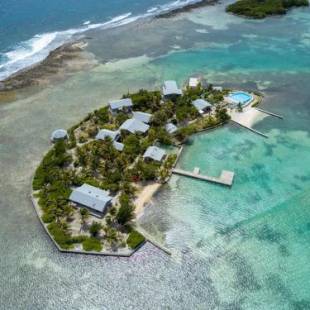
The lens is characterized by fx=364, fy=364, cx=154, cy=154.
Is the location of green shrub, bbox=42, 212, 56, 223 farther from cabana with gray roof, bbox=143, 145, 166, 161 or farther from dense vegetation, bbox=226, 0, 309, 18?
dense vegetation, bbox=226, 0, 309, 18

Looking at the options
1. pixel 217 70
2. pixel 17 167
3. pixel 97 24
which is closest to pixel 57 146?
pixel 17 167

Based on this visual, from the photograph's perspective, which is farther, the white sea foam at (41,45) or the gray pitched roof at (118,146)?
the white sea foam at (41,45)

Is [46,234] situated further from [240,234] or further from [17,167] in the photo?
[240,234]

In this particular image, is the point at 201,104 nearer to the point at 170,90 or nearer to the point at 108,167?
the point at 170,90

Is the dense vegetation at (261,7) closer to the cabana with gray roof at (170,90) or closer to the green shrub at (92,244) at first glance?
the cabana with gray roof at (170,90)

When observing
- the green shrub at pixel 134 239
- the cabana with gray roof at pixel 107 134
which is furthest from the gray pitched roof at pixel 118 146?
→ the green shrub at pixel 134 239

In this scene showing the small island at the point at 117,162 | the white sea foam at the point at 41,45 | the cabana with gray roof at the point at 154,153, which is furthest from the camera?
the white sea foam at the point at 41,45

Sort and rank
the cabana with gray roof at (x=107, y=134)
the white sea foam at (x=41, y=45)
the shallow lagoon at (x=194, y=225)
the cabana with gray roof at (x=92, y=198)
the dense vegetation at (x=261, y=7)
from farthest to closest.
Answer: the dense vegetation at (x=261, y=7), the white sea foam at (x=41, y=45), the cabana with gray roof at (x=107, y=134), the cabana with gray roof at (x=92, y=198), the shallow lagoon at (x=194, y=225)

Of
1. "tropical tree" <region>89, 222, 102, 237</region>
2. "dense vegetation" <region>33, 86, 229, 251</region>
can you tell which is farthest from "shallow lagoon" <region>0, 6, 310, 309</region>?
"tropical tree" <region>89, 222, 102, 237</region>
